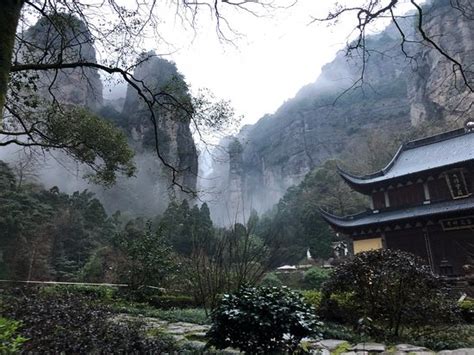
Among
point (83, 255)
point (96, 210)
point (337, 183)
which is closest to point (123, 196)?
point (96, 210)

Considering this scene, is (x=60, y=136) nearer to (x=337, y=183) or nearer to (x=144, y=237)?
(x=144, y=237)

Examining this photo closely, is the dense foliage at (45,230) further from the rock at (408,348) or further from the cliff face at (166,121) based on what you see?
the rock at (408,348)

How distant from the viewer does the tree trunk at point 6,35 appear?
2.40 meters

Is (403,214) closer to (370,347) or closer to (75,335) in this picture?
(370,347)

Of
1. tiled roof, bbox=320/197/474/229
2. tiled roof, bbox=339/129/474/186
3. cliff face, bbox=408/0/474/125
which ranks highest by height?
cliff face, bbox=408/0/474/125

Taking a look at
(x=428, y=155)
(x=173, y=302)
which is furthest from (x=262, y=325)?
(x=428, y=155)

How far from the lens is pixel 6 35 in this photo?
247 centimetres

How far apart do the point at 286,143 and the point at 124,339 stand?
5415 centimetres

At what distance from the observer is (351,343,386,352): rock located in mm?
4316

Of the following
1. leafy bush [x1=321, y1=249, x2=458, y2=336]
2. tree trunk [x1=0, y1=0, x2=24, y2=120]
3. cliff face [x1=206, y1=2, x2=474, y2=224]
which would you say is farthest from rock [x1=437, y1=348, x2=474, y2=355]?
cliff face [x1=206, y1=2, x2=474, y2=224]

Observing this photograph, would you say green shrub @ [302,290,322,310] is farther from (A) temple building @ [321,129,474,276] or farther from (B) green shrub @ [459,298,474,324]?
(A) temple building @ [321,129,474,276]

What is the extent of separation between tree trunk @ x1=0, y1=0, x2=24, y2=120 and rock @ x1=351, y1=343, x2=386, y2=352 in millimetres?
4493

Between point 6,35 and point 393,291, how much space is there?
559 cm

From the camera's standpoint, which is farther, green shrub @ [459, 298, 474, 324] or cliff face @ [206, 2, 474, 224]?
cliff face @ [206, 2, 474, 224]
